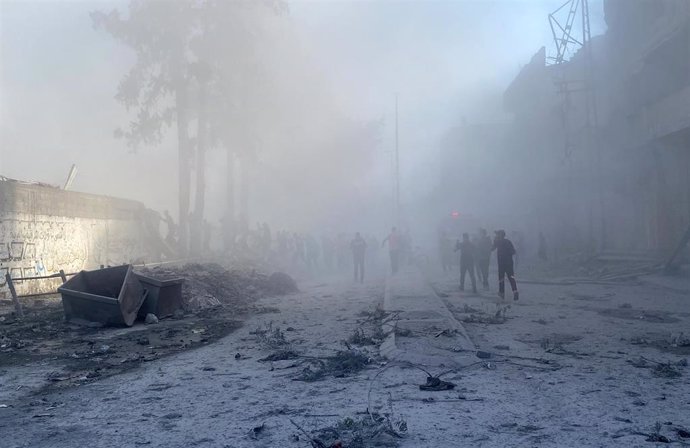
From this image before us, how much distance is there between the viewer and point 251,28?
90.3 ft

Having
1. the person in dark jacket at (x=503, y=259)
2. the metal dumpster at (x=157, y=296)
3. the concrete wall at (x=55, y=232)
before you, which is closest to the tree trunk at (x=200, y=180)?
the concrete wall at (x=55, y=232)

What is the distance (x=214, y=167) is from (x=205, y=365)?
4390 centimetres

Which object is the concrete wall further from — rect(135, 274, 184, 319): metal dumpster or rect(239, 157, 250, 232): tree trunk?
rect(239, 157, 250, 232): tree trunk

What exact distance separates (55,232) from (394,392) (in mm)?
12267

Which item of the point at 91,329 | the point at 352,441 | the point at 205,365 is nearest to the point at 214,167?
the point at 91,329

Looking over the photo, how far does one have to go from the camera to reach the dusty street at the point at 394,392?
14.0 ft

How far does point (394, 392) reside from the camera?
534 centimetres

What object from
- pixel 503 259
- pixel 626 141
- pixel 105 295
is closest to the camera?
pixel 105 295

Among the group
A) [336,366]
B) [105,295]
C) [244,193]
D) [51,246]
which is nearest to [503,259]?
[336,366]

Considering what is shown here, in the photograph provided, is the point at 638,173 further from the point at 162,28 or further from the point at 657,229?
the point at 162,28

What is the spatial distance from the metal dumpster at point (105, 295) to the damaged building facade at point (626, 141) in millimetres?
17283

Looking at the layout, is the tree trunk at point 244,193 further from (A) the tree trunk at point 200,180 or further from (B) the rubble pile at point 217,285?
(B) the rubble pile at point 217,285

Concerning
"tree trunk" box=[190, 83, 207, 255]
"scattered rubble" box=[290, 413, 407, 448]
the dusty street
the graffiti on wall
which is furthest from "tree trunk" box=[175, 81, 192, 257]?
"scattered rubble" box=[290, 413, 407, 448]

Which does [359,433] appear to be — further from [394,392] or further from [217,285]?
[217,285]
